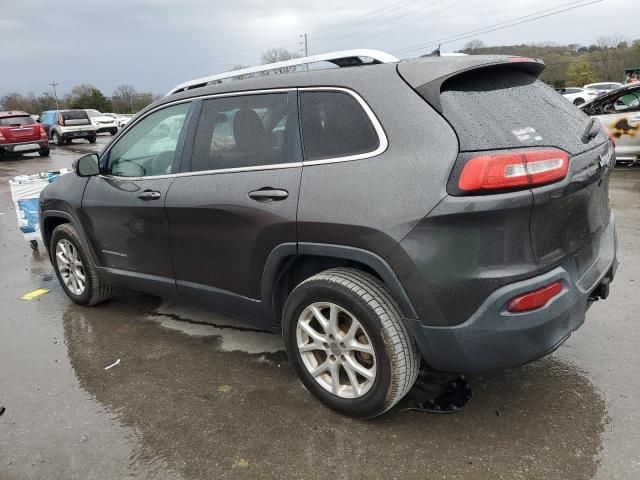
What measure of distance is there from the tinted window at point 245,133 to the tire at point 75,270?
5.42 ft

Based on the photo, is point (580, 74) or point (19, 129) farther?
point (580, 74)

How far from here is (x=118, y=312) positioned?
4.49m

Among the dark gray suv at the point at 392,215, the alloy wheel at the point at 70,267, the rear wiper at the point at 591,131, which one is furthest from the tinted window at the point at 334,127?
the alloy wheel at the point at 70,267

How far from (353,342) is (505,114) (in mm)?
1306

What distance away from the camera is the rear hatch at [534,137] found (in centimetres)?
227

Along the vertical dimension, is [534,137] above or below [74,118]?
below

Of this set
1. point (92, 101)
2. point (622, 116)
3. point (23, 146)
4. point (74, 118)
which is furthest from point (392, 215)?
point (92, 101)

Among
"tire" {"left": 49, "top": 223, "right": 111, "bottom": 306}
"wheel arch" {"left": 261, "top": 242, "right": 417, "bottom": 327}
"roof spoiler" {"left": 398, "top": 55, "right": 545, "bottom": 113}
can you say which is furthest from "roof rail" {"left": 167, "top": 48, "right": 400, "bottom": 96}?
"tire" {"left": 49, "top": 223, "right": 111, "bottom": 306}

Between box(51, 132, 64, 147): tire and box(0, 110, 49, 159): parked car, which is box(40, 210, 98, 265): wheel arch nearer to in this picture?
box(0, 110, 49, 159): parked car

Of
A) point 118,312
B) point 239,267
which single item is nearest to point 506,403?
point 239,267

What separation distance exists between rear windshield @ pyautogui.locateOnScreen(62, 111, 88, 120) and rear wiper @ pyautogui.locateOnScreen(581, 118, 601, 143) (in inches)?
1000

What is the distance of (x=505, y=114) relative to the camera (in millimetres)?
2447

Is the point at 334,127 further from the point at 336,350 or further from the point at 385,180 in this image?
the point at 336,350

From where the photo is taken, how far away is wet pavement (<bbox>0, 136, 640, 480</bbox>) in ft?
7.99
